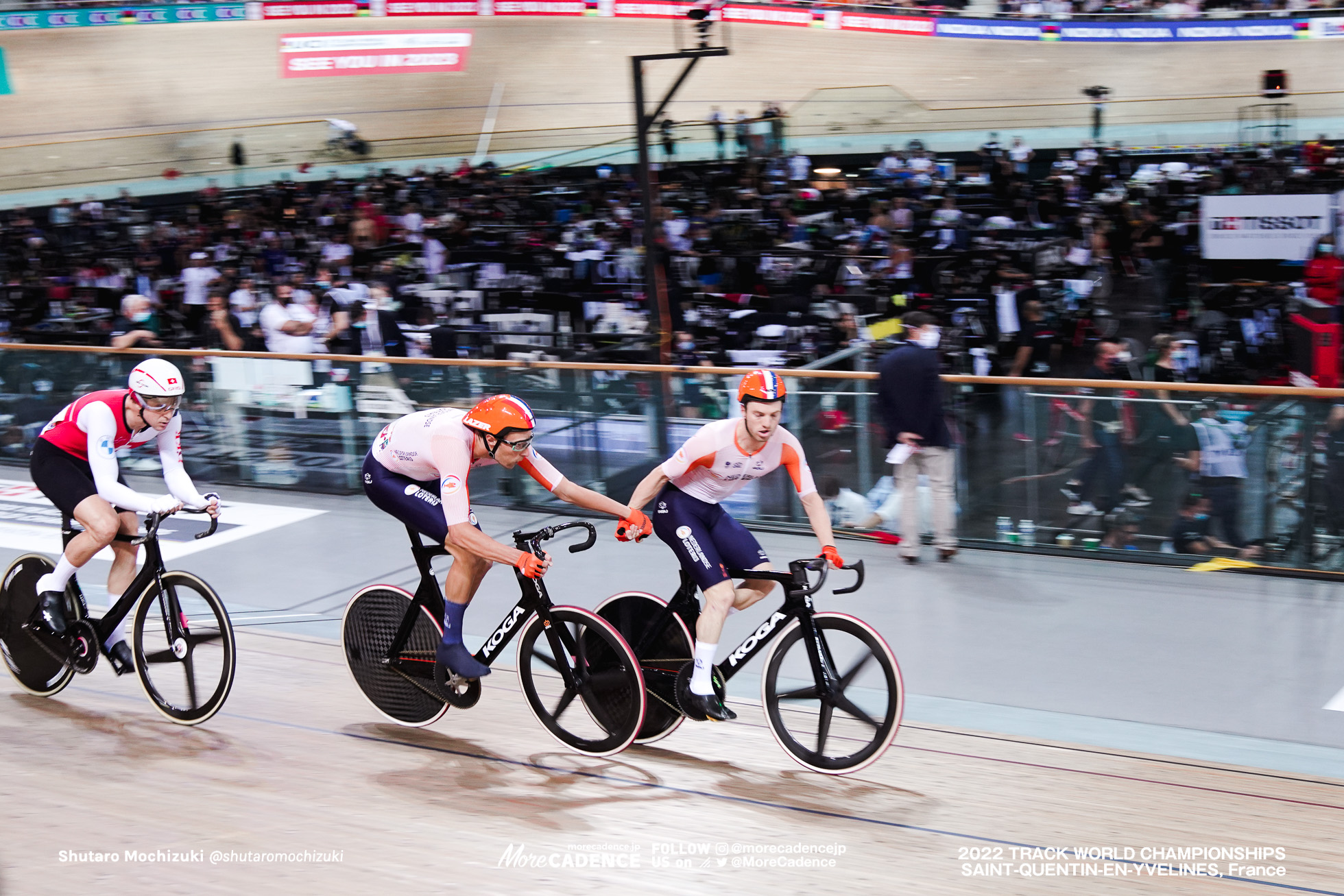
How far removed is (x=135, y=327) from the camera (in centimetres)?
1100

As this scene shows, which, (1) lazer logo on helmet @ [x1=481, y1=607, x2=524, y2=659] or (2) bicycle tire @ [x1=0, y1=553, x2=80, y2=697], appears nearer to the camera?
(1) lazer logo on helmet @ [x1=481, y1=607, x2=524, y2=659]

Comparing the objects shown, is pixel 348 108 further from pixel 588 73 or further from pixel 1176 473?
pixel 1176 473

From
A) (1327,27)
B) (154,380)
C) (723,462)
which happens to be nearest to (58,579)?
(154,380)

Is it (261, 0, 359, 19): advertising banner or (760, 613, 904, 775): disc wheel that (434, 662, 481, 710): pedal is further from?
(261, 0, 359, 19): advertising banner

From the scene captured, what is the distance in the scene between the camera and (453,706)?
15.0 ft

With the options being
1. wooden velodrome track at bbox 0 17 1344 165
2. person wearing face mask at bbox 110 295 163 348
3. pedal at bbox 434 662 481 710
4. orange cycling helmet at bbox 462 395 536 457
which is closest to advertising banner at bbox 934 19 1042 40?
wooden velodrome track at bbox 0 17 1344 165

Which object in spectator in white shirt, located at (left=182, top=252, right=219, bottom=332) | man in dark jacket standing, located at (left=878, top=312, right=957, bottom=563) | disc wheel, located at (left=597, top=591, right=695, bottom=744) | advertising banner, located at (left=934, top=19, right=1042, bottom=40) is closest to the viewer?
disc wheel, located at (left=597, top=591, right=695, bottom=744)

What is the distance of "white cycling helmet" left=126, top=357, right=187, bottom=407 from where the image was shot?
4.43 m

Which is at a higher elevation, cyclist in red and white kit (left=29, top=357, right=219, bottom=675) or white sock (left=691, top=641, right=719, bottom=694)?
cyclist in red and white kit (left=29, top=357, right=219, bottom=675)

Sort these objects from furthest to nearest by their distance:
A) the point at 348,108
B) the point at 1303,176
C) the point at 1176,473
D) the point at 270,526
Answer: the point at 348,108 < the point at 1303,176 < the point at 270,526 < the point at 1176,473

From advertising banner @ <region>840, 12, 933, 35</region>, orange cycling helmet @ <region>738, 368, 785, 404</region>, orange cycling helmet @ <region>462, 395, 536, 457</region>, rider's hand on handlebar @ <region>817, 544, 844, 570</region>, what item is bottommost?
rider's hand on handlebar @ <region>817, 544, 844, 570</region>

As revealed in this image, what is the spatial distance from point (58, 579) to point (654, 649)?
2.55 meters

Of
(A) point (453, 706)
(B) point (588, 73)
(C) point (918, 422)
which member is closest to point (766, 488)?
(C) point (918, 422)

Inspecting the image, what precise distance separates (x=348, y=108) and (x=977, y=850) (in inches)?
1031
